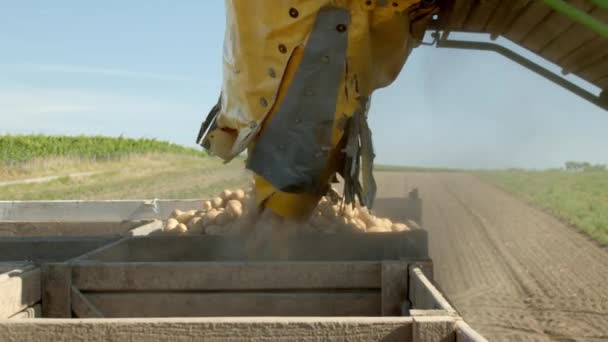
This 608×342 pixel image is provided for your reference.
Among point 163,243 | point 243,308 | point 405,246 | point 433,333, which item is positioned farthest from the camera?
point 163,243

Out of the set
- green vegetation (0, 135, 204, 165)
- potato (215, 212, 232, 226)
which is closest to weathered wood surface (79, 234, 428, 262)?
potato (215, 212, 232, 226)

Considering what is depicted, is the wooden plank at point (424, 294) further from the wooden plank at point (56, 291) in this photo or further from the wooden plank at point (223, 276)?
the wooden plank at point (56, 291)

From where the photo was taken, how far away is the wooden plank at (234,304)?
3242 millimetres

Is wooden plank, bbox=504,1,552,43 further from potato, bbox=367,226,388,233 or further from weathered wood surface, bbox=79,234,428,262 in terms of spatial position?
potato, bbox=367,226,388,233

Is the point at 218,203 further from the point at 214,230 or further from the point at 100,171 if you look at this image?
the point at 100,171

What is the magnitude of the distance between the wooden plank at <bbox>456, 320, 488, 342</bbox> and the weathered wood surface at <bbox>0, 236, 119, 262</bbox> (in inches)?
100

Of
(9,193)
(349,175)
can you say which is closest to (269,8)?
(349,175)

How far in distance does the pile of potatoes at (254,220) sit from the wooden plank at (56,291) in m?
1.11

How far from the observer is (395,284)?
10.6ft

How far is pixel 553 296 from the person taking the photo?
9.51m

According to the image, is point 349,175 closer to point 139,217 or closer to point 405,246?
point 405,246

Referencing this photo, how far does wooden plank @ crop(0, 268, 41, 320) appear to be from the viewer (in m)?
2.81

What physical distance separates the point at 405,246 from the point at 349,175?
54 centimetres

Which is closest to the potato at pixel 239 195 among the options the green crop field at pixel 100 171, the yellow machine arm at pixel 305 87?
the yellow machine arm at pixel 305 87
